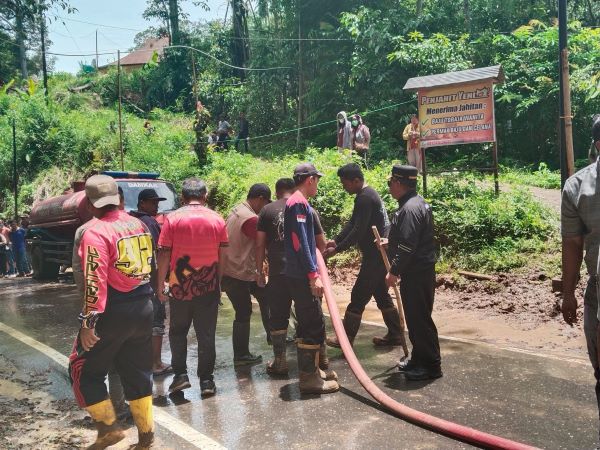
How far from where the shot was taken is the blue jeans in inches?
671

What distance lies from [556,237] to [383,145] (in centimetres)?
1157

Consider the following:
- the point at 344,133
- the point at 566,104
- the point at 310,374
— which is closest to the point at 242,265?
the point at 310,374

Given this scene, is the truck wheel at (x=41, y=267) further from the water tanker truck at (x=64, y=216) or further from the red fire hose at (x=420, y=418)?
the red fire hose at (x=420, y=418)

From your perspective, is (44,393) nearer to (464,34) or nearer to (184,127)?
(464,34)

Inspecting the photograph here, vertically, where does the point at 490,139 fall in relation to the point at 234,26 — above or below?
below

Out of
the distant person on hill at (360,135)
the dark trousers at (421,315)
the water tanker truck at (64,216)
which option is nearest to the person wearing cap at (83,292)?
the dark trousers at (421,315)

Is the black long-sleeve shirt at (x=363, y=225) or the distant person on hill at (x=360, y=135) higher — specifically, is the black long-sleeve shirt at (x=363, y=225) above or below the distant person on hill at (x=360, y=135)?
below

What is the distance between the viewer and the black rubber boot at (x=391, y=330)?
6.52 meters

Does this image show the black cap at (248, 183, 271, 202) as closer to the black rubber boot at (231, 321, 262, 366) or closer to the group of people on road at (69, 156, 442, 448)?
the group of people on road at (69, 156, 442, 448)

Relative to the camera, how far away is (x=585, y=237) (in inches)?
140

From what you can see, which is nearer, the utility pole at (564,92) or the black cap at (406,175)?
the black cap at (406,175)

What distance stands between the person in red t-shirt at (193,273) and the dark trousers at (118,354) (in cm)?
115

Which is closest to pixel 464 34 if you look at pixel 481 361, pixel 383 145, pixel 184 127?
pixel 383 145

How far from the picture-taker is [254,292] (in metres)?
6.62
